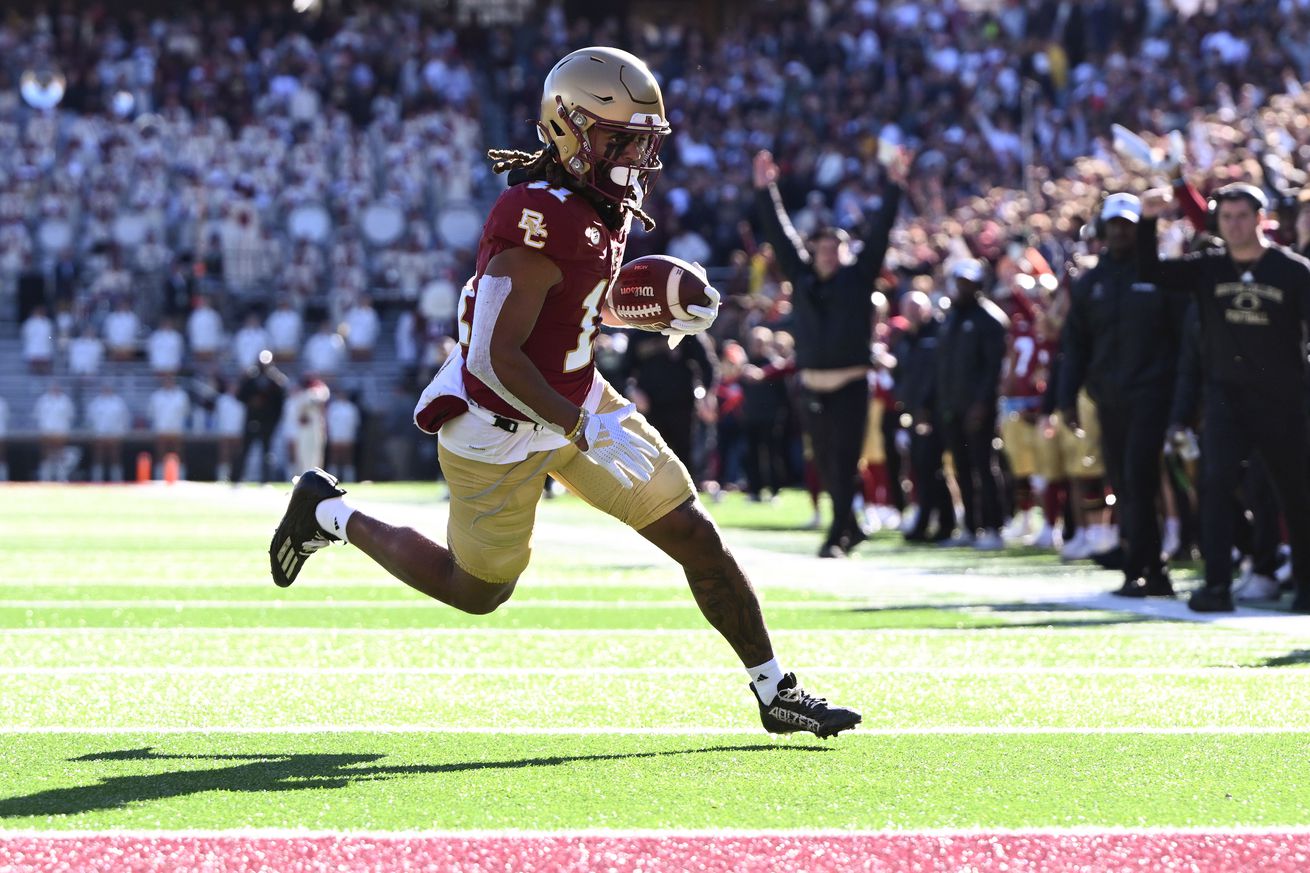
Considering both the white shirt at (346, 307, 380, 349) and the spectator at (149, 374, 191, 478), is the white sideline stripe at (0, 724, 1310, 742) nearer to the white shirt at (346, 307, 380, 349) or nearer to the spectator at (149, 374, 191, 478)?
the spectator at (149, 374, 191, 478)

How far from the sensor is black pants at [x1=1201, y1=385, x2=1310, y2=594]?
849 centimetres

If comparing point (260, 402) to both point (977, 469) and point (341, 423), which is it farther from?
point (977, 469)

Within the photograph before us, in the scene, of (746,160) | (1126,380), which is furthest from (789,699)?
(746,160)

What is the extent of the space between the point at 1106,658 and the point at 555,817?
328 centimetres

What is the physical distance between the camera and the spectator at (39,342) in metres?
27.5

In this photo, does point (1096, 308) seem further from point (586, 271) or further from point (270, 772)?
point (270, 772)

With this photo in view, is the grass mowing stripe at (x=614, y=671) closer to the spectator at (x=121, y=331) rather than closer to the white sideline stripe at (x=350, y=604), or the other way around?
the white sideline stripe at (x=350, y=604)

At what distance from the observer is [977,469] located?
45.6ft

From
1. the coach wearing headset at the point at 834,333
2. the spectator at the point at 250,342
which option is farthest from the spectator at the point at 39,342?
the coach wearing headset at the point at 834,333

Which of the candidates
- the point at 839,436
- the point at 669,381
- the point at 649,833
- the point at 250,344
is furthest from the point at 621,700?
the point at 250,344

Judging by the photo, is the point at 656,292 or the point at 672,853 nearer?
the point at 672,853

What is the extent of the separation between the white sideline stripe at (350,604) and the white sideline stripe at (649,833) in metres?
4.88

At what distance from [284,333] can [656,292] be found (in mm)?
22742

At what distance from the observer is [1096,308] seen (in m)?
10.1
